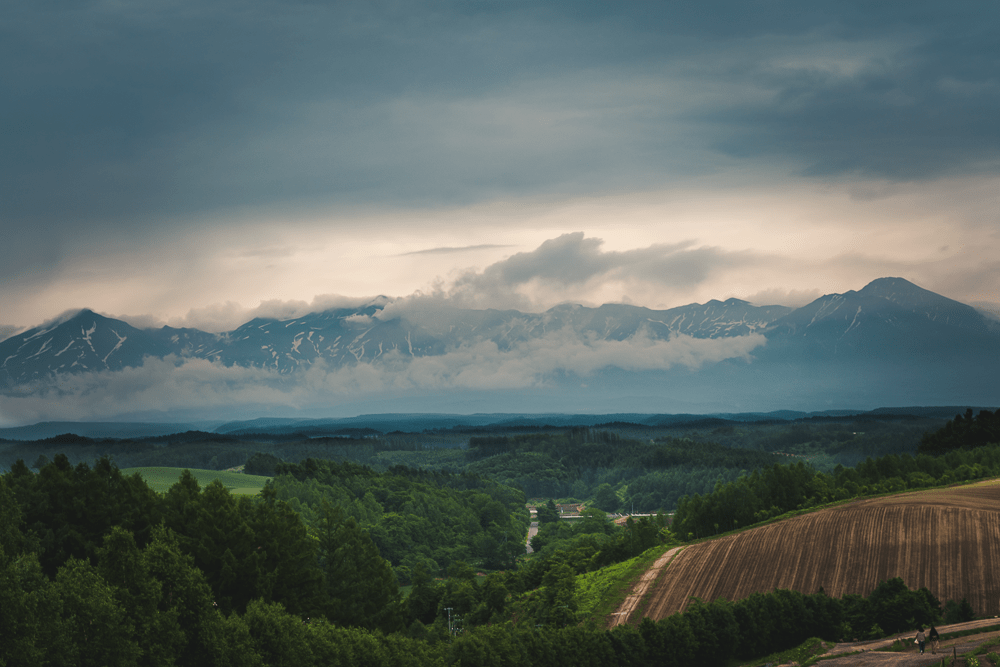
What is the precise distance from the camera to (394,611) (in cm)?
8956

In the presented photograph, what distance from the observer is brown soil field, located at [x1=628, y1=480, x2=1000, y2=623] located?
317ft

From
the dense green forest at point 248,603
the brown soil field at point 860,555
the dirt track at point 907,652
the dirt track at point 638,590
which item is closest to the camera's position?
the dense green forest at point 248,603

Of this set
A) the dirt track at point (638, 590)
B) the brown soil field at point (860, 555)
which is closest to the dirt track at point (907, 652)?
the brown soil field at point (860, 555)

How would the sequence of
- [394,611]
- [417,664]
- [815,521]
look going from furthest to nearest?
1. [815,521]
2. [394,611]
3. [417,664]

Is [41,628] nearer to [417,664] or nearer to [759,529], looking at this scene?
[417,664]

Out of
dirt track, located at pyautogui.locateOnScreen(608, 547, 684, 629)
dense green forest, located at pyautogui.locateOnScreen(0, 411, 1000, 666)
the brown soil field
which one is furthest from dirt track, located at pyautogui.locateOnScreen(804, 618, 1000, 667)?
dirt track, located at pyautogui.locateOnScreen(608, 547, 684, 629)

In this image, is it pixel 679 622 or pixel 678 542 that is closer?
pixel 679 622

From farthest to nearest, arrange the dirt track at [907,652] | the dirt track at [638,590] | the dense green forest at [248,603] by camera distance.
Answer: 1. the dirt track at [638,590]
2. the dirt track at [907,652]
3. the dense green forest at [248,603]

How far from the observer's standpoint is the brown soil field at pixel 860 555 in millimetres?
96562

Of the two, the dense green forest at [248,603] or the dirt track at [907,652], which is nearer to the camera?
the dense green forest at [248,603]

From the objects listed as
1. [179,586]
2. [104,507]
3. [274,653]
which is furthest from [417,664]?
[104,507]

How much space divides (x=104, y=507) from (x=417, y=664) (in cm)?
3210

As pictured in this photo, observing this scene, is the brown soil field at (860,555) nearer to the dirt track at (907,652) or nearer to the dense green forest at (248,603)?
the dense green forest at (248,603)

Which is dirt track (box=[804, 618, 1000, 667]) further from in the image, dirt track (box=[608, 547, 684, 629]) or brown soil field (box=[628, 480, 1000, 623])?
dirt track (box=[608, 547, 684, 629])
